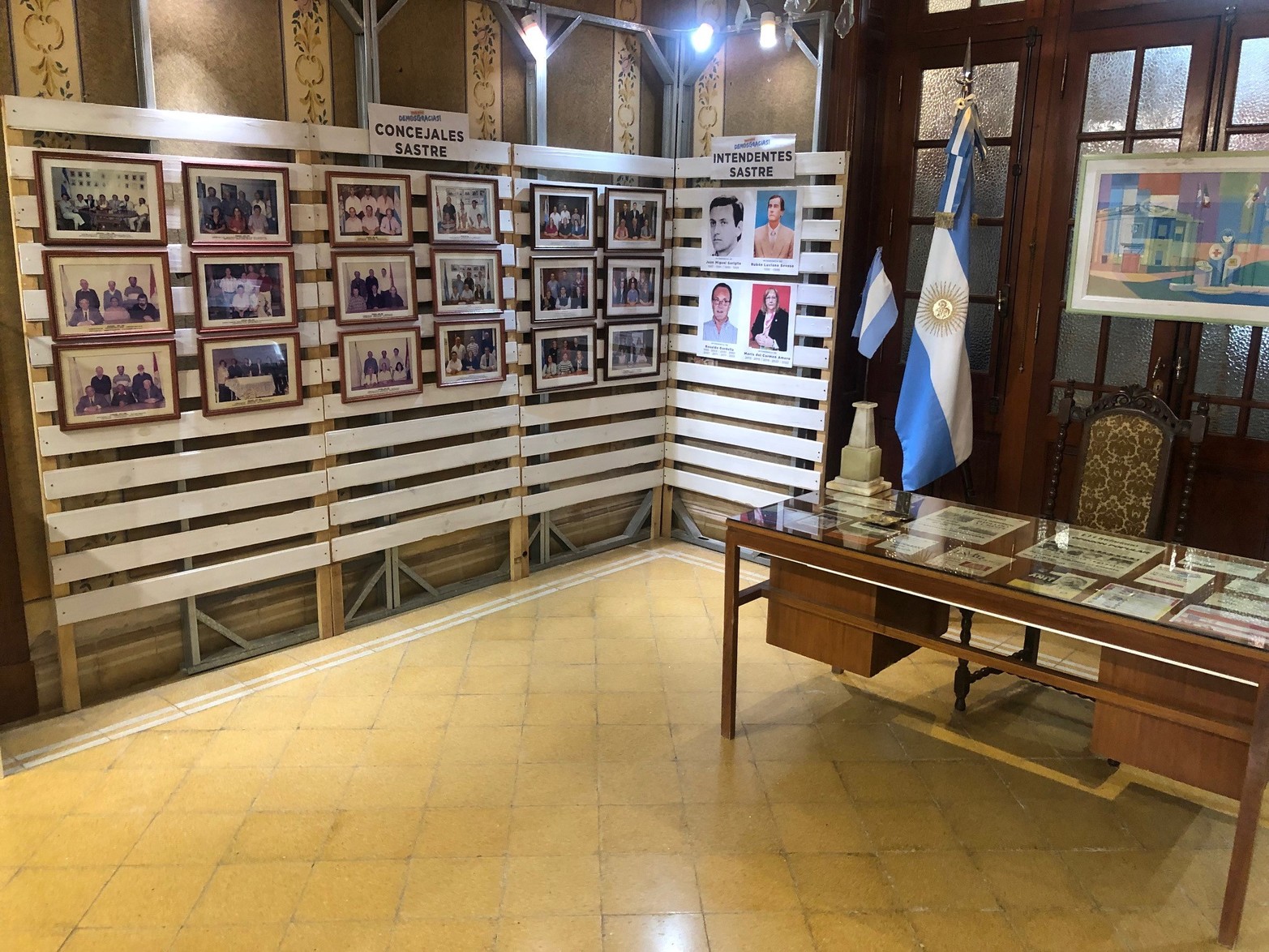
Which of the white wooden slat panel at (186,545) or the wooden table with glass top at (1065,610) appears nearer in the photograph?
the wooden table with glass top at (1065,610)

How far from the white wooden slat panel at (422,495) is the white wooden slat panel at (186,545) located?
0.43 feet

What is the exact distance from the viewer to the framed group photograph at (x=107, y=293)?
3770 millimetres

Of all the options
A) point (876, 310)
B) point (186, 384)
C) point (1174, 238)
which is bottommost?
point (186, 384)

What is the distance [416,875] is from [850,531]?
192 cm

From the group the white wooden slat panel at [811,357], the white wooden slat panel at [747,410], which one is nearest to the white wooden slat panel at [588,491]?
the white wooden slat panel at [747,410]

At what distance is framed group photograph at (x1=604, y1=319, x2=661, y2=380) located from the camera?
5945 mm

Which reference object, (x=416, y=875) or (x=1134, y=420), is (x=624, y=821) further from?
(x=1134, y=420)

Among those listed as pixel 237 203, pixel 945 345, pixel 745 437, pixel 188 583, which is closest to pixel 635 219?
pixel 745 437

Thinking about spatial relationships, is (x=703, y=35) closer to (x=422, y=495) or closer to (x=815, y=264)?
(x=815, y=264)

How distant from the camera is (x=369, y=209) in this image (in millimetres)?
4629

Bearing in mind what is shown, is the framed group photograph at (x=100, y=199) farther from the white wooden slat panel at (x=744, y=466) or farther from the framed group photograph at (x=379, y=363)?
the white wooden slat panel at (x=744, y=466)

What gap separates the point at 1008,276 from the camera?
5.02 metres

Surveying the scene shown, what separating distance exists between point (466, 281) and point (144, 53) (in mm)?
1773

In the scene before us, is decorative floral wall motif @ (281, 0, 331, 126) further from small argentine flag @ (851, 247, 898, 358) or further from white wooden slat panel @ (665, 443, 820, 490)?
white wooden slat panel @ (665, 443, 820, 490)
